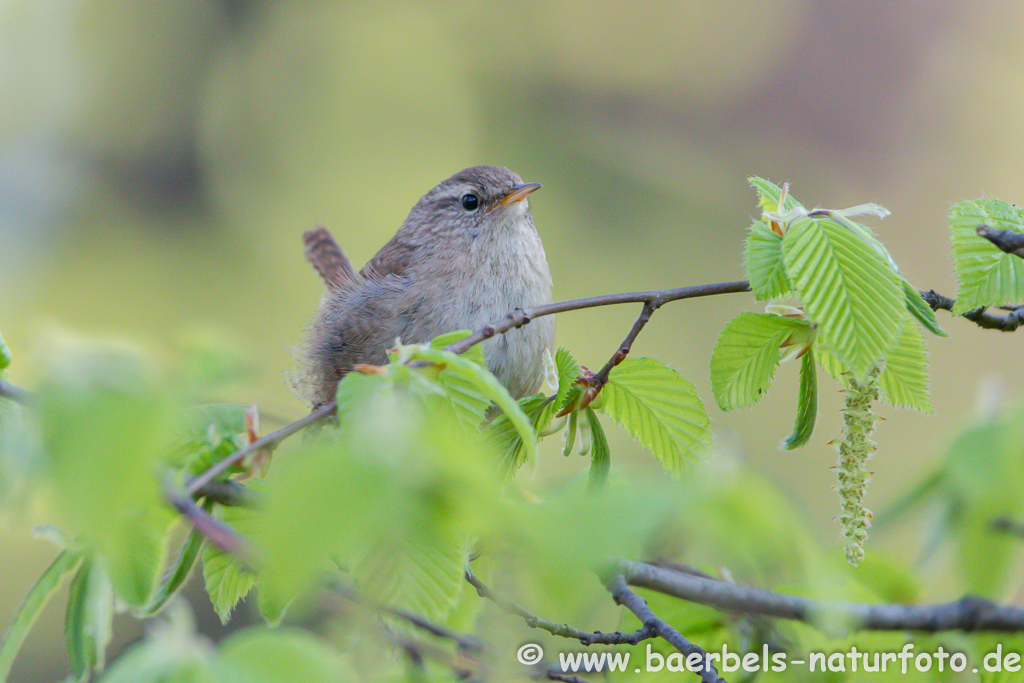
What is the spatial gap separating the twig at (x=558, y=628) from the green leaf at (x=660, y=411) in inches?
11.0

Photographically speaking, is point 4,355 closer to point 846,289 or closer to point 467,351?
point 467,351

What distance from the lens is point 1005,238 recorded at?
119 centimetres

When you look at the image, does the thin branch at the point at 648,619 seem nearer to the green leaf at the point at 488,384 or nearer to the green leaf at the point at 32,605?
the green leaf at the point at 488,384

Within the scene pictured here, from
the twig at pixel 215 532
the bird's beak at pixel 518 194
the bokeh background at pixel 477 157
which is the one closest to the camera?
the twig at pixel 215 532

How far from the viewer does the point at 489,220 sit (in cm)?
289

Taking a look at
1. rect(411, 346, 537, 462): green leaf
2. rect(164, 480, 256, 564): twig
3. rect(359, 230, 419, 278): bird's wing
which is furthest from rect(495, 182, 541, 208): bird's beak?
rect(164, 480, 256, 564): twig

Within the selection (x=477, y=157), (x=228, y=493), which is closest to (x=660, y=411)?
(x=228, y=493)

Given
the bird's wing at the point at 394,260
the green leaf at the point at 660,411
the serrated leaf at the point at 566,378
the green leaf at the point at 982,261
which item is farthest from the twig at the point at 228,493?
the bird's wing at the point at 394,260

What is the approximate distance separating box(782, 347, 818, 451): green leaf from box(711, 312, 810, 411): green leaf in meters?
0.05

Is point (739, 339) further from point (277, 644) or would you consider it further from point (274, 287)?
point (274, 287)

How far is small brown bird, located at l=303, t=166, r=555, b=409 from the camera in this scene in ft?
7.92

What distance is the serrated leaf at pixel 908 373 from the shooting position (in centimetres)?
123

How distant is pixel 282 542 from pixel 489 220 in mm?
2382

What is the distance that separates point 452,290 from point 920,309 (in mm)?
1531
